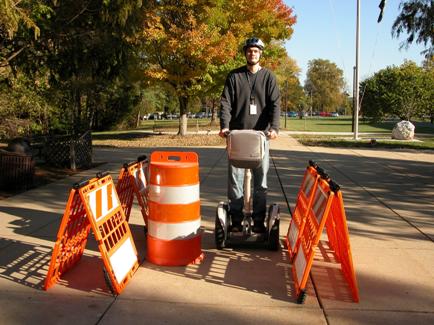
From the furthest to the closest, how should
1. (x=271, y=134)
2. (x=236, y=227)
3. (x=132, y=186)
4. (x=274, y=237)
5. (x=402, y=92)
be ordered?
(x=402, y=92)
(x=132, y=186)
(x=236, y=227)
(x=274, y=237)
(x=271, y=134)

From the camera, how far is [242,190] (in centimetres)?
520

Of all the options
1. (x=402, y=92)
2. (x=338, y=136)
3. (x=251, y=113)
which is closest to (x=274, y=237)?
(x=251, y=113)

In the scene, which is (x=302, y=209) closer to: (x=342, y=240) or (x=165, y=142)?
(x=342, y=240)

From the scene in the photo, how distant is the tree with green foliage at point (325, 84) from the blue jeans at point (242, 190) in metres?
115

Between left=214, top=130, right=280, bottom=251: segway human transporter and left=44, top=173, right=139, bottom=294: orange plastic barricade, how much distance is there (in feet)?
3.43

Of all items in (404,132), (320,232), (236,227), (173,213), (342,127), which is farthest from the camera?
(342,127)

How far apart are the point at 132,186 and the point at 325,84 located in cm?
11812

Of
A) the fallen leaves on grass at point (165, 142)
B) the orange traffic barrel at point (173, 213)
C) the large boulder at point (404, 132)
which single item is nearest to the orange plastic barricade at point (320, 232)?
the orange traffic barrel at point (173, 213)

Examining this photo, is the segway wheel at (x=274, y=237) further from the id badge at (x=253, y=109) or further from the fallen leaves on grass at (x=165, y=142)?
the fallen leaves on grass at (x=165, y=142)

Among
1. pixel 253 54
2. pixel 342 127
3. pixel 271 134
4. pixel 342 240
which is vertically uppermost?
pixel 253 54

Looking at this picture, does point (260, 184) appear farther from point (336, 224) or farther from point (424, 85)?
point (424, 85)

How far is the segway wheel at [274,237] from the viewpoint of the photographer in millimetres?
4941

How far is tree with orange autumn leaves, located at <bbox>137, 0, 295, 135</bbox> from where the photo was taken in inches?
826

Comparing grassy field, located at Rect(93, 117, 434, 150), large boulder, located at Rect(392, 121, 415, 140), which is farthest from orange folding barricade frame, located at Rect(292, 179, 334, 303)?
large boulder, located at Rect(392, 121, 415, 140)
